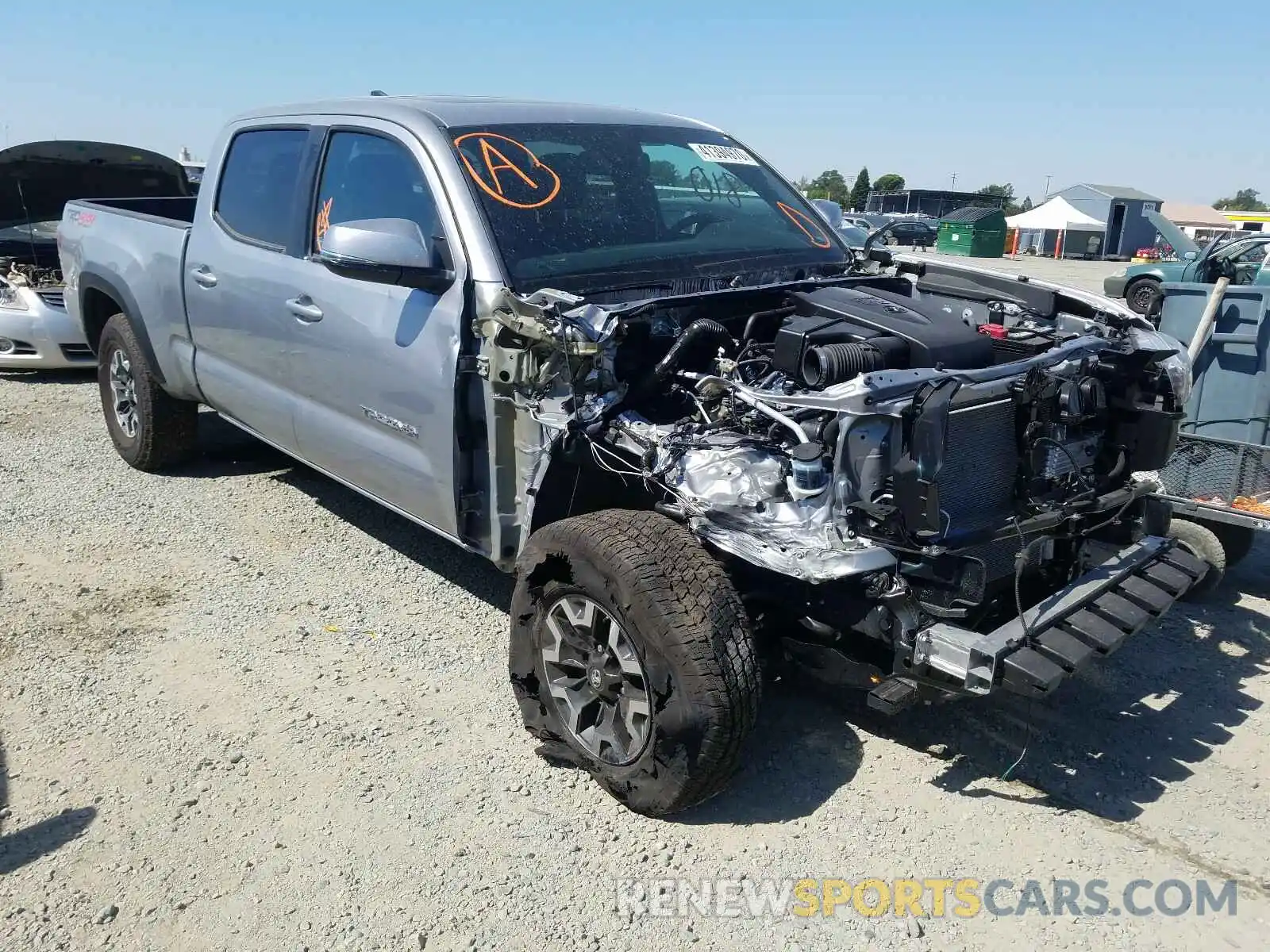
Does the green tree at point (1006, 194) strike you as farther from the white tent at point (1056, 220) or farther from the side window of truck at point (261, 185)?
the side window of truck at point (261, 185)

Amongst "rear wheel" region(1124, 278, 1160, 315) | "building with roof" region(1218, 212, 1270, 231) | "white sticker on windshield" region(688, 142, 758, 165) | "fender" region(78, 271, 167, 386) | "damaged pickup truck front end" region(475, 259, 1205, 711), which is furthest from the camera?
"building with roof" region(1218, 212, 1270, 231)

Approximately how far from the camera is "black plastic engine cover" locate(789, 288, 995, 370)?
333cm

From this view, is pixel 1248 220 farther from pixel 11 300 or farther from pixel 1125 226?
pixel 11 300

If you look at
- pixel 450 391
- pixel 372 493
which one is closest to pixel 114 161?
pixel 372 493

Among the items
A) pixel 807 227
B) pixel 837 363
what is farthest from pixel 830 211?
pixel 837 363

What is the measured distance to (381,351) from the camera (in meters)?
3.90

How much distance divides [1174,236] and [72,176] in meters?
14.2


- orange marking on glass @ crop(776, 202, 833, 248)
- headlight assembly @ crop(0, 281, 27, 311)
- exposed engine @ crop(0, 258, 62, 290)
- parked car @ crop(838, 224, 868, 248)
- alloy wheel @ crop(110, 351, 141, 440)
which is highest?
orange marking on glass @ crop(776, 202, 833, 248)

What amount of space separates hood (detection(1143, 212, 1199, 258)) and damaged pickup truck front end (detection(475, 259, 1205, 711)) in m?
12.5

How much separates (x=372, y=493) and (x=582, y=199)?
1485mm

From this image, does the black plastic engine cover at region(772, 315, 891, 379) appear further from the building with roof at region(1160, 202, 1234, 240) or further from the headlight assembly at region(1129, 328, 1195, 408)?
the building with roof at region(1160, 202, 1234, 240)

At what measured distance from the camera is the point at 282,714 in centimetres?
365

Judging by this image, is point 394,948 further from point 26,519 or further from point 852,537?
point 26,519

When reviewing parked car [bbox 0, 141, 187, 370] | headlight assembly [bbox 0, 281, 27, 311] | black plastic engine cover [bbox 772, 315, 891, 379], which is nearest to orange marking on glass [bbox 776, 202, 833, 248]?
black plastic engine cover [bbox 772, 315, 891, 379]
